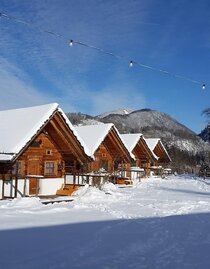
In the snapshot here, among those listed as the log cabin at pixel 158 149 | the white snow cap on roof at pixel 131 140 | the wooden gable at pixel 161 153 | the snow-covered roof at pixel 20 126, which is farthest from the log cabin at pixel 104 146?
the wooden gable at pixel 161 153

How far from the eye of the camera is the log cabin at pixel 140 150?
39.5m

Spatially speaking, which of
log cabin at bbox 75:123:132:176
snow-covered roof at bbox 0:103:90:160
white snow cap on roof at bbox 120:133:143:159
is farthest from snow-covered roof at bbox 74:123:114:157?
white snow cap on roof at bbox 120:133:143:159

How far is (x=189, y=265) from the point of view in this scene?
7559mm

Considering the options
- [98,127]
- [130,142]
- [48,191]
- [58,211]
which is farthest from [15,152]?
[130,142]

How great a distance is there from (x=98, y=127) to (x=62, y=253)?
74.6 feet

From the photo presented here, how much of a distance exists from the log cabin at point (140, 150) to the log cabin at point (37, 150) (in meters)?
16.5

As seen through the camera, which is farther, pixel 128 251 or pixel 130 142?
pixel 130 142

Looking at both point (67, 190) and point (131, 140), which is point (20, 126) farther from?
point (131, 140)

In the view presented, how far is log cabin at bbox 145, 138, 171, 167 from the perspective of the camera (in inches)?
1882

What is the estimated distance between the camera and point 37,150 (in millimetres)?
20734

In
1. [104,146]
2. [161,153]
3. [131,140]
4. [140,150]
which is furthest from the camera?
[161,153]

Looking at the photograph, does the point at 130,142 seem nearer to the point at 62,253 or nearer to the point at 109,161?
the point at 109,161

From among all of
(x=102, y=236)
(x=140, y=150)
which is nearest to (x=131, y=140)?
(x=140, y=150)

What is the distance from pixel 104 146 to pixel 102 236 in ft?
72.9
